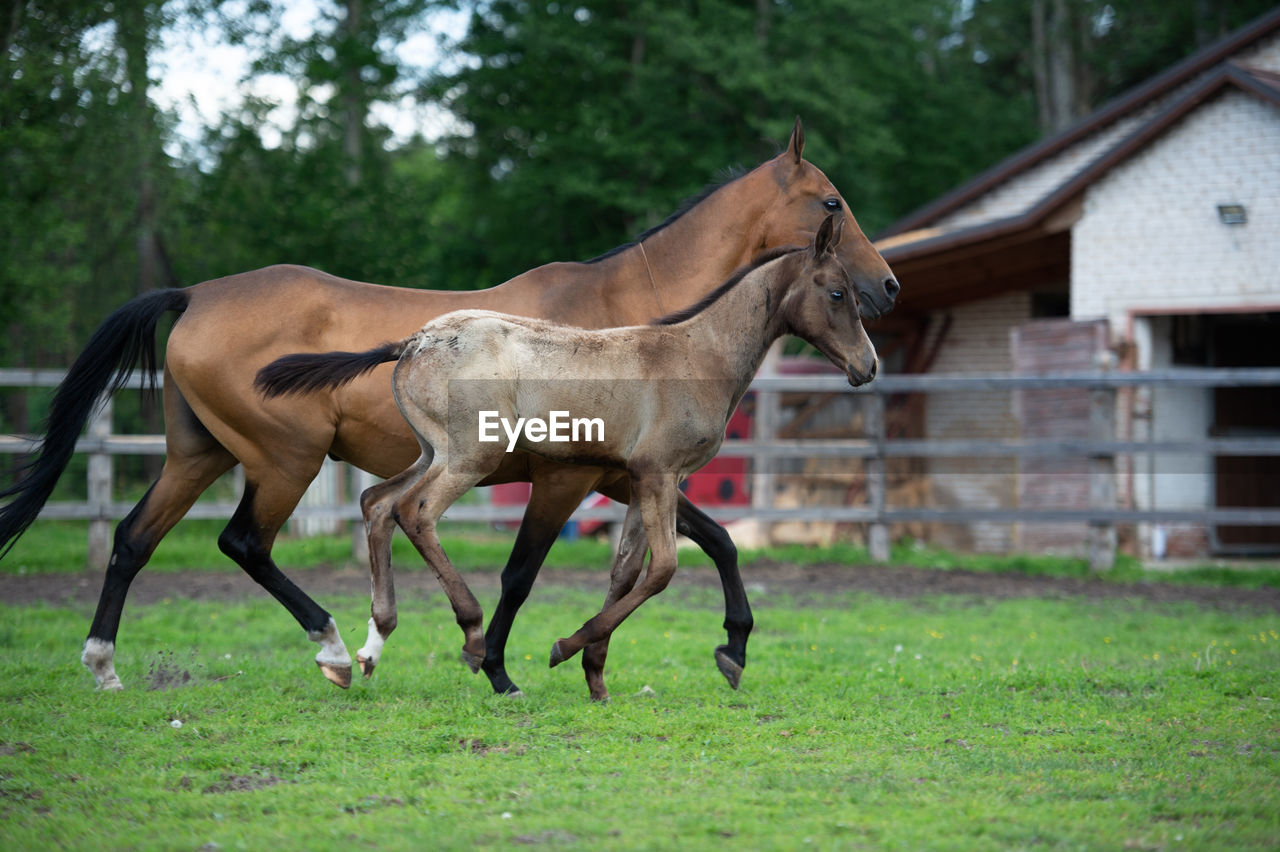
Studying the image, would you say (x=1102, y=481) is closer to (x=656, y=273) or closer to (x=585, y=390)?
(x=656, y=273)

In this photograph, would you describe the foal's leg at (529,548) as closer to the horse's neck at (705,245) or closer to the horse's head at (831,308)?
the horse's neck at (705,245)

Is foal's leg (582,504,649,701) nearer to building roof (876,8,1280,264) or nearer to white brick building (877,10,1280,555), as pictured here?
white brick building (877,10,1280,555)

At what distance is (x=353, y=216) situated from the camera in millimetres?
18266

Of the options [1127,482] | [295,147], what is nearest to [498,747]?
[1127,482]

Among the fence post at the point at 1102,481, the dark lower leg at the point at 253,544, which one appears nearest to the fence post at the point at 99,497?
the dark lower leg at the point at 253,544

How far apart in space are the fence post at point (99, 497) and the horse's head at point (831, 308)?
25.4 feet

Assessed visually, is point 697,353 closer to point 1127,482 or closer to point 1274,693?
point 1274,693

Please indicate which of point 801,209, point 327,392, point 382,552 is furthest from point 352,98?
point 382,552

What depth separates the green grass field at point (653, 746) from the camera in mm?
3541

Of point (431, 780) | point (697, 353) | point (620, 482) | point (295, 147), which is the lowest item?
point (431, 780)

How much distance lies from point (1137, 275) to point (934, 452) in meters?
3.13

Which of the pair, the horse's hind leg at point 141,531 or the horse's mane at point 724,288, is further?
the horse's hind leg at point 141,531

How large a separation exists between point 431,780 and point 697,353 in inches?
87.2

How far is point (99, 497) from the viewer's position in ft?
35.0
